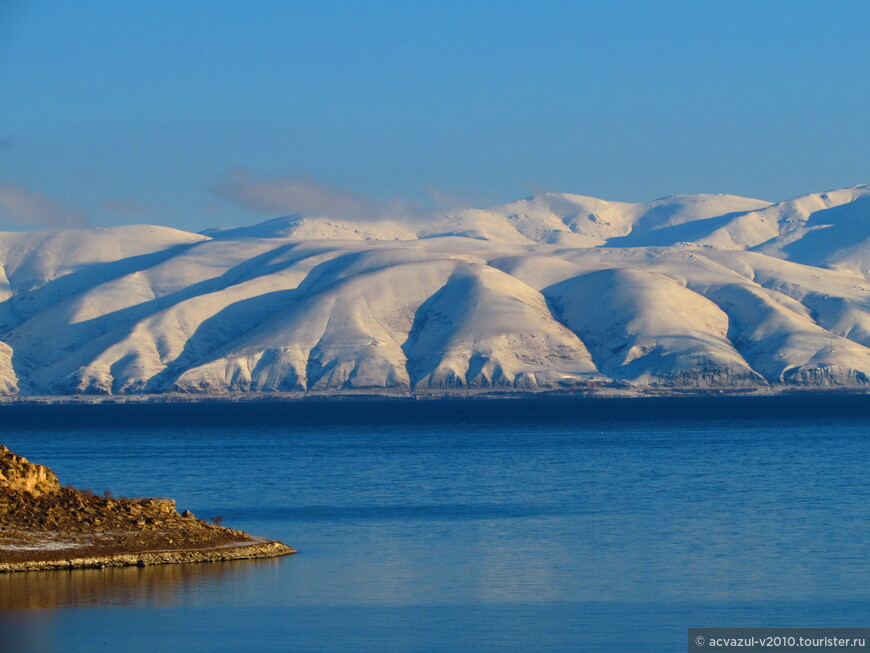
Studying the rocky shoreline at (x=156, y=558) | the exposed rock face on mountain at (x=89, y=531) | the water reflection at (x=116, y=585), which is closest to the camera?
the water reflection at (x=116, y=585)

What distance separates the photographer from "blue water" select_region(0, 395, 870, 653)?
1748 inches

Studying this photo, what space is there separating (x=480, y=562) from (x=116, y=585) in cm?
1419

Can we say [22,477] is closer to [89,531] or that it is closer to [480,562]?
[89,531]

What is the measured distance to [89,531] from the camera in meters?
57.1

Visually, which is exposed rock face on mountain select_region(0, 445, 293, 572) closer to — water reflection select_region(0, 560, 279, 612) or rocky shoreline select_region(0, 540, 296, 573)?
rocky shoreline select_region(0, 540, 296, 573)

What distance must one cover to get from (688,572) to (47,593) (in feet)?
73.8

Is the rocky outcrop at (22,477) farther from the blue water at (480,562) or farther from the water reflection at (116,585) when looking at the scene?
the blue water at (480,562)

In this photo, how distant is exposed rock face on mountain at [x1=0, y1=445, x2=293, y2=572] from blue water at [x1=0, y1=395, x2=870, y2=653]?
4.67 feet

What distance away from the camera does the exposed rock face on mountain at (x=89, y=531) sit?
180ft

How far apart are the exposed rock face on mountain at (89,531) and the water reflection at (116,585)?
897 mm

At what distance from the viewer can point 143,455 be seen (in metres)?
136

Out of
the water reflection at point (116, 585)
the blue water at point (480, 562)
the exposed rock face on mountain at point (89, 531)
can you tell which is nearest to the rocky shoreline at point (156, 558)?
the exposed rock face on mountain at point (89, 531)

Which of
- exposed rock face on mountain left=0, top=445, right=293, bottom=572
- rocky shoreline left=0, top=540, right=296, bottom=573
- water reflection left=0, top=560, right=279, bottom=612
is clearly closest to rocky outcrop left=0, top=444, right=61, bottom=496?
exposed rock face on mountain left=0, top=445, right=293, bottom=572

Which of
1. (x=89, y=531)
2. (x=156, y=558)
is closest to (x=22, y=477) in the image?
(x=89, y=531)
